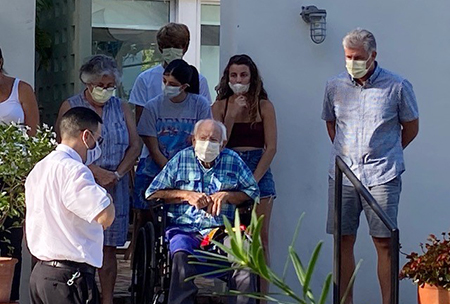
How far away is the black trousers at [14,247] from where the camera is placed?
5.50 meters

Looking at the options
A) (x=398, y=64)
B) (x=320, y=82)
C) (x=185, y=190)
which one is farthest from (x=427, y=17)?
(x=185, y=190)

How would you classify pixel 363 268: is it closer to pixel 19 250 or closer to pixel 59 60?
pixel 19 250

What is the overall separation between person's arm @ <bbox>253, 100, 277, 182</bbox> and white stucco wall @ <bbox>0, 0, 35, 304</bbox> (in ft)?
4.83

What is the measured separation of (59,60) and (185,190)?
436 centimetres

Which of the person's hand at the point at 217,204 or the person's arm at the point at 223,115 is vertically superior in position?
the person's arm at the point at 223,115

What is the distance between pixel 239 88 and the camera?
6.12 metres

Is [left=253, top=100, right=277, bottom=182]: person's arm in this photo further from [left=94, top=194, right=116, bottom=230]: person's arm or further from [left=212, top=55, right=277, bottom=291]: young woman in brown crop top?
[left=94, top=194, right=116, bottom=230]: person's arm

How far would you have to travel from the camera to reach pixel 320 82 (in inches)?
261

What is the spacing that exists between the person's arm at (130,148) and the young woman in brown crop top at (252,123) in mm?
514

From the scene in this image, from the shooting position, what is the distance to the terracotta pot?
5273mm

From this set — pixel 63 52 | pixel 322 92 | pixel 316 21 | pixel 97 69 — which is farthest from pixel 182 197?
pixel 63 52

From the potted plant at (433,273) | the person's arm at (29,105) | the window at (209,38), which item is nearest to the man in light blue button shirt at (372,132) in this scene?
the potted plant at (433,273)

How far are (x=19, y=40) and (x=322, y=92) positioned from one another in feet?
6.49

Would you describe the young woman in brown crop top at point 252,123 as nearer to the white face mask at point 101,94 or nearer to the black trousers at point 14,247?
the white face mask at point 101,94
